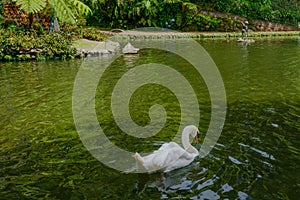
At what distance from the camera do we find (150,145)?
5.51 metres

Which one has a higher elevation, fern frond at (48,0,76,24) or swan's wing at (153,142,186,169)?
fern frond at (48,0,76,24)

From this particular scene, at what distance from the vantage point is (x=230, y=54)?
54.3ft

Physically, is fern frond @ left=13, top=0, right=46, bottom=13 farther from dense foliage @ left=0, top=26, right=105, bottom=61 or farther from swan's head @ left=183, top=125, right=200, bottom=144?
dense foliage @ left=0, top=26, right=105, bottom=61

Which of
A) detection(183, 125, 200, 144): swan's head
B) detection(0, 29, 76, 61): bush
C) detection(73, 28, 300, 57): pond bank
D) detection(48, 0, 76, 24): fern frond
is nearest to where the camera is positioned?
detection(48, 0, 76, 24): fern frond

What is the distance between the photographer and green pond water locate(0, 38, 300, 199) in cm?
409

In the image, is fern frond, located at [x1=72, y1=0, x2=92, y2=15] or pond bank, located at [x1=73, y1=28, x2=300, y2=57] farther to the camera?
pond bank, located at [x1=73, y1=28, x2=300, y2=57]

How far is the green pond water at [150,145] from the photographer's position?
4.09 m

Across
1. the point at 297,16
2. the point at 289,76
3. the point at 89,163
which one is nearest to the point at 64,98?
the point at 89,163

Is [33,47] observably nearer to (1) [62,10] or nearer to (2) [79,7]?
(2) [79,7]

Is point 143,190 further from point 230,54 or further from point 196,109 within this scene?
point 230,54

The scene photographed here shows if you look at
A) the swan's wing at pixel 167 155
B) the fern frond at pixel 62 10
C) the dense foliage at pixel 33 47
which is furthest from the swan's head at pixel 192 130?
the dense foliage at pixel 33 47

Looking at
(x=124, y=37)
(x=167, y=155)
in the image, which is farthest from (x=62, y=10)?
(x=124, y=37)

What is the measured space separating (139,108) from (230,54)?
32.9 feet

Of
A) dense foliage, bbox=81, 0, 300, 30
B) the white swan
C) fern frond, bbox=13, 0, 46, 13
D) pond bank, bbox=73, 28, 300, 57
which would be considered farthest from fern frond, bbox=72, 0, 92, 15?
dense foliage, bbox=81, 0, 300, 30
